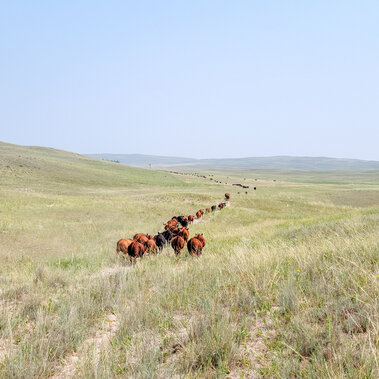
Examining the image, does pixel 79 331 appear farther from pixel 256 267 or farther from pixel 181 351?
pixel 256 267

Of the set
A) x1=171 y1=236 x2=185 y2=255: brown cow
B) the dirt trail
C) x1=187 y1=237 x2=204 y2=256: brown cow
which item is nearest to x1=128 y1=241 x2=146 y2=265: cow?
x1=171 y1=236 x2=185 y2=255: brown cow

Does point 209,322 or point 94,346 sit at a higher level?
point 209,322

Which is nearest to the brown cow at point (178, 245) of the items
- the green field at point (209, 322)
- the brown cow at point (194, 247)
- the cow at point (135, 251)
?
the brown cow at point (194, 247)

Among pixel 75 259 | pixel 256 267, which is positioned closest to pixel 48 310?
pixel 256 267

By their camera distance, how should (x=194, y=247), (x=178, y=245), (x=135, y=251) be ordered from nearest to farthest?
(x=135, y=251) < (x=194, y=247) < (x=178, y=245)

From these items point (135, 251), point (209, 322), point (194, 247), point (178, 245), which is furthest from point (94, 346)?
point (178, 245)

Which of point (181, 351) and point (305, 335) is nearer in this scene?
point (305, 335)

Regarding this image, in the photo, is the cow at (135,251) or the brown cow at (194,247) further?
the brown cow at (194,247)

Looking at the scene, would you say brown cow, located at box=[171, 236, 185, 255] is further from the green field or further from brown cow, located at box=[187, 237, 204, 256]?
the green field

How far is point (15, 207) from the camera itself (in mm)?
24734

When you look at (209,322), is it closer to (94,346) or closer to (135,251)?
(94,346)

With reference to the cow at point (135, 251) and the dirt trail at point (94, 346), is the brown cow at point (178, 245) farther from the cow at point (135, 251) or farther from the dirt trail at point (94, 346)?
the dirt trail at point (94, 346)

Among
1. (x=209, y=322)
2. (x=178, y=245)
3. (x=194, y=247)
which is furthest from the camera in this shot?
(x=178, y=245)

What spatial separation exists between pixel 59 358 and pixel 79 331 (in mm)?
A: 396
